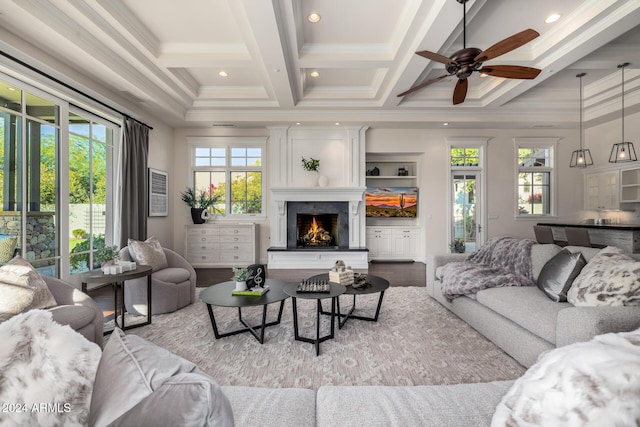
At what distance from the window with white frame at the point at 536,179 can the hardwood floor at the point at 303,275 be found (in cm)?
262

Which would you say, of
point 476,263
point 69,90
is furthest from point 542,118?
point 69,90

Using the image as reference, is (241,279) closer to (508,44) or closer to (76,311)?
(76,311)

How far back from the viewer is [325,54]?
394 cm

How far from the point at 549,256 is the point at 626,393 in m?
Result: 2.70

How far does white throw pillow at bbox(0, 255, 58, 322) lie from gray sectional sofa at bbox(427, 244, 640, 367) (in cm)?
341

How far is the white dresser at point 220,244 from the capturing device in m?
6.03

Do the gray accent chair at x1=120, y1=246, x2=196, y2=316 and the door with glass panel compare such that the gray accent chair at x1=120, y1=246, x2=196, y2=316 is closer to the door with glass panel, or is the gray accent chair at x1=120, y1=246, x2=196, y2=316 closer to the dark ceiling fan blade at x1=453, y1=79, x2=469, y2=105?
the dark ceiling fan blade at x1=453, y1=79, x2=469, y2=105

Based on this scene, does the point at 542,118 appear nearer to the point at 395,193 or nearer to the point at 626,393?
the point at 395,193

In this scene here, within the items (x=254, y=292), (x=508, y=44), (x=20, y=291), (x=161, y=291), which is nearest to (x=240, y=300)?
(x=254, y=292)

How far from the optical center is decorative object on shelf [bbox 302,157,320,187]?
240 inches

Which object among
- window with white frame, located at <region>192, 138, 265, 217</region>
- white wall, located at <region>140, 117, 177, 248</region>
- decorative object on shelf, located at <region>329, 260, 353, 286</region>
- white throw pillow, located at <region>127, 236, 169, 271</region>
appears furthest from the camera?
window with white frame, located at <region>192, 138, 265, 217</region>

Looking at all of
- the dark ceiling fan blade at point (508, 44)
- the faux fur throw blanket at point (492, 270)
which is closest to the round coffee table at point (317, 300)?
the faux fur throw blanket at point (492, 270)

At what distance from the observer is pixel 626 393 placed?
61 centimetres

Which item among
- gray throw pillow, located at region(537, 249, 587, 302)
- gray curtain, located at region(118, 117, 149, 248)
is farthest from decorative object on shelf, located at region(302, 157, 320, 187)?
gray throw pillow, located at region(537, 249, 587, 302)
